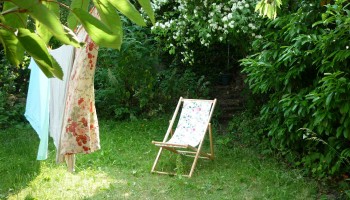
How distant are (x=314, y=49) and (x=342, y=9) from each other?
453 millimetres

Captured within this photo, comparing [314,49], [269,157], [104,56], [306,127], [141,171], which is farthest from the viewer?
[104,56]

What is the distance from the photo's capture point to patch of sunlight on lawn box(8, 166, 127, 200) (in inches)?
178

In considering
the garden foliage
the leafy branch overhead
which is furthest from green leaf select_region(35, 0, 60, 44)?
the garden foliage

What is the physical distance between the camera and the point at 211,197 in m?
4.53

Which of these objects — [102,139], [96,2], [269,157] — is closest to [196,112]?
[269,157]

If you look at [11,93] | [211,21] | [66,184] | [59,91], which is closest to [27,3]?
[59,91]

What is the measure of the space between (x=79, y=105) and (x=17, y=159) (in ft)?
6.69

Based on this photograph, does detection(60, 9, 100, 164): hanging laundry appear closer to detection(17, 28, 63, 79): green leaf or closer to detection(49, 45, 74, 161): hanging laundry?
detection(49, 45, 74, 161): hanging laundry

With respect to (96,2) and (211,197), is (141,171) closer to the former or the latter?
(211,197)

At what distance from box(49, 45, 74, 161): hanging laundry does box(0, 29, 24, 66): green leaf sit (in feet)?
11.1

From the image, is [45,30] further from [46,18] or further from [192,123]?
[192,123]

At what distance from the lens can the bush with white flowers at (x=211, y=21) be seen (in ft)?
19.1

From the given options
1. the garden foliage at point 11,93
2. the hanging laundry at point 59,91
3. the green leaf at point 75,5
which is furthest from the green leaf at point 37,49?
the garden foliage at point 11,93

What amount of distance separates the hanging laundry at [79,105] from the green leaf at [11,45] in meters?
3.40
